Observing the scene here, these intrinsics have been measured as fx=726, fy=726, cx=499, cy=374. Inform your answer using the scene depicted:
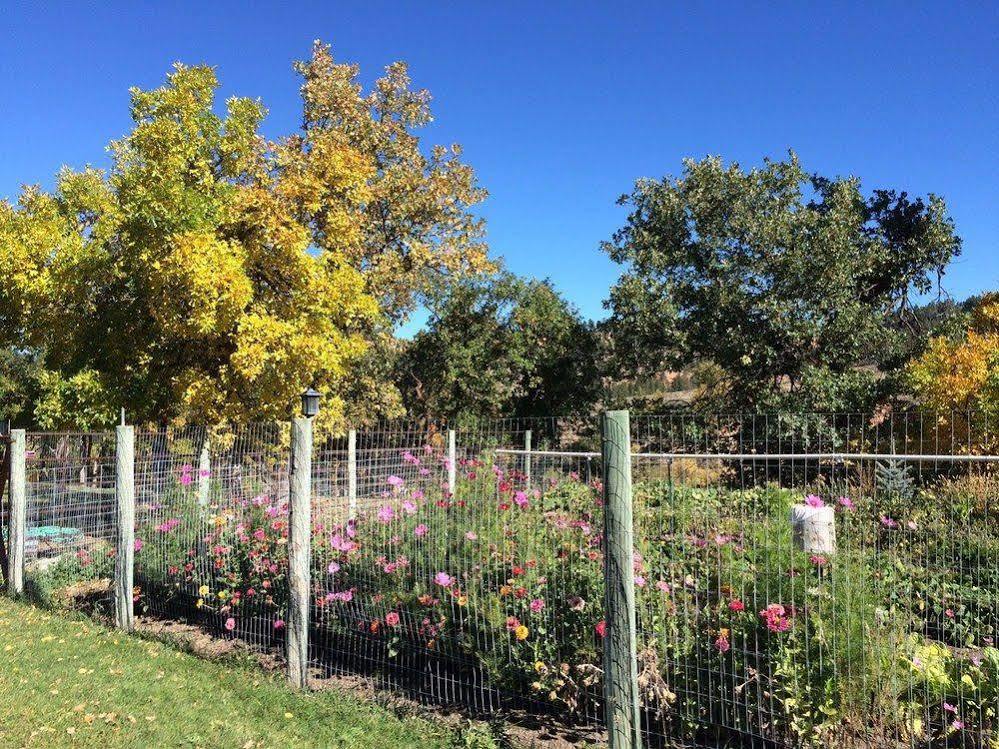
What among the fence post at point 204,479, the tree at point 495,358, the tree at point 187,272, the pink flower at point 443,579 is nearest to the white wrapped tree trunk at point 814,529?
the pink flower at point 443,579

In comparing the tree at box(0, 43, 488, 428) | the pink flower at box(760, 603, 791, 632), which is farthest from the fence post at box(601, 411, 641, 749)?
the tree at box(0, 43, 488, 428)

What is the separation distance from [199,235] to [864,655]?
7.43 meters

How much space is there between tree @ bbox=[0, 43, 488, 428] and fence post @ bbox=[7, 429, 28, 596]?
1848mm

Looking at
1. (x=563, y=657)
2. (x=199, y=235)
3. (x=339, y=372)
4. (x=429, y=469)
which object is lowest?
(x=563, y=657)

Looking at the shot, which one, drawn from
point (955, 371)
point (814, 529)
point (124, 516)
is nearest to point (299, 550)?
point (124, 516)

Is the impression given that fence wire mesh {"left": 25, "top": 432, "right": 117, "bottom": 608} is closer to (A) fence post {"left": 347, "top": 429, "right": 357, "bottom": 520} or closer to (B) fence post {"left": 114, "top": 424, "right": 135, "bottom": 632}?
(B) fence post {"left": 114, "top": 424, "right": 135, "bottom": 632}

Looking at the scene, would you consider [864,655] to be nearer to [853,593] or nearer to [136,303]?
[853,593]

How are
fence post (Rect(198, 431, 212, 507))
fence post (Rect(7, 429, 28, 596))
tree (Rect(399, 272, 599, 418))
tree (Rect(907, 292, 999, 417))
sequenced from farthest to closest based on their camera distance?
1. tree (Rect(399, 272, 599, 418))
2. tree (Rect(907, 292, 999, 417))
3. fence post (Rect(7, 429, 28, 596))
4. fence post (Rect(198, 431, 212, 507))

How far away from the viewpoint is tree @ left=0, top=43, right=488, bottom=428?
8188mm

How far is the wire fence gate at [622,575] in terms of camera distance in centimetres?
289

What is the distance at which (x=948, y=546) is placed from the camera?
298 cm

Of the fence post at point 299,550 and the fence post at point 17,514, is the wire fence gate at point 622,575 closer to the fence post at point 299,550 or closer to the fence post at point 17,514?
the fence post at point 299,550

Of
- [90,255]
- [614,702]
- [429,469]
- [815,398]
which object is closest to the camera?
[614,702]

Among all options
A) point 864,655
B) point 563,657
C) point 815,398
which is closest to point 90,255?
point 563,657
